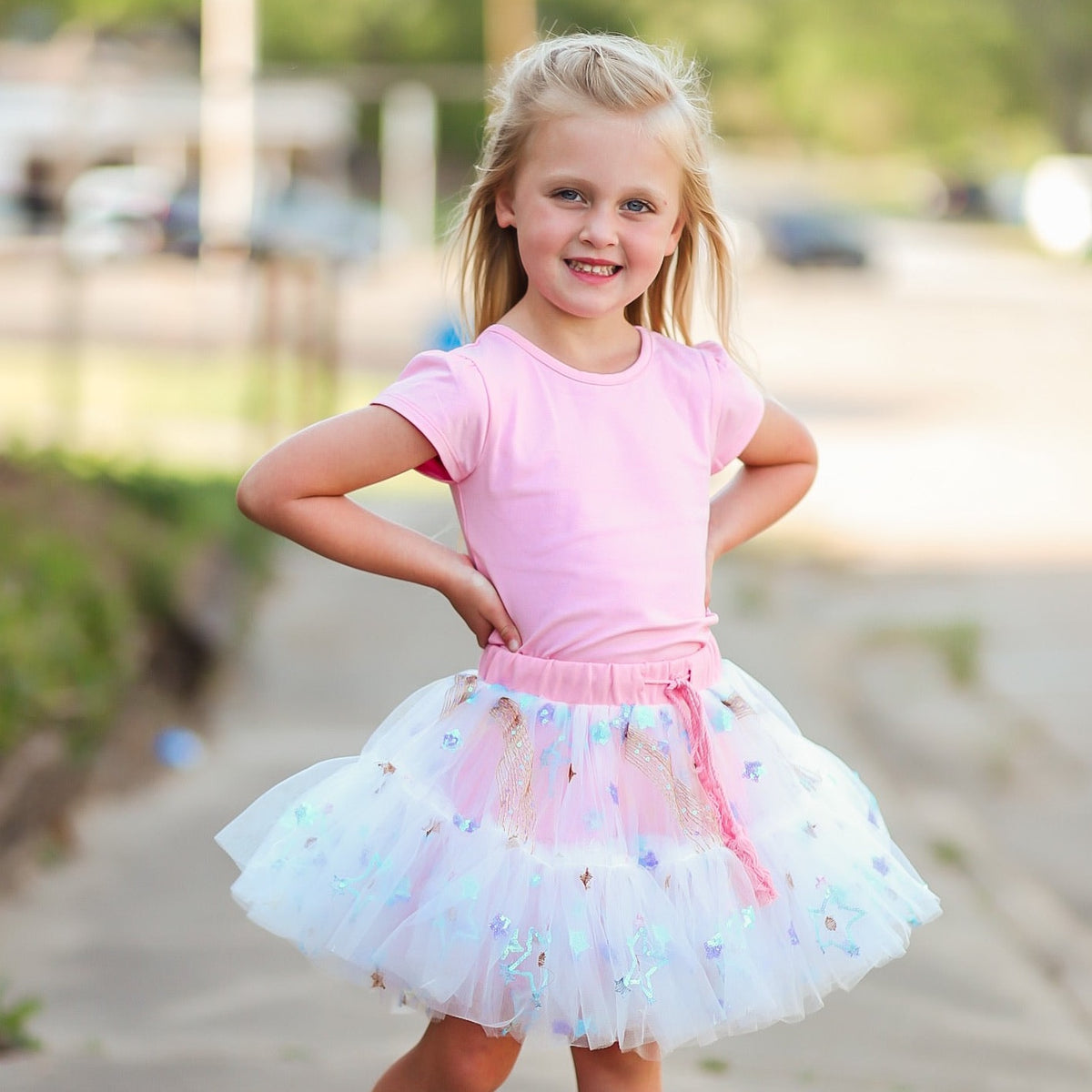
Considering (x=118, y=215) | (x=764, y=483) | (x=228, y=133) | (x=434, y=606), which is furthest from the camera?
(x=228, y=133)

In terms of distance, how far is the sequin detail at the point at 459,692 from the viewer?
2.42 meters

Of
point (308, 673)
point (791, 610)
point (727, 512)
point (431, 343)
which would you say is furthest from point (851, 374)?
point (727, 512)

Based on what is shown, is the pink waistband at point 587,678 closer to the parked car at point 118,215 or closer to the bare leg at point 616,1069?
the bare leg at point 616,1069

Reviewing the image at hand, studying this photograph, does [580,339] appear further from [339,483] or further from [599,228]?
[339,483]

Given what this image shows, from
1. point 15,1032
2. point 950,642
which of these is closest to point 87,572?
point 15,1032

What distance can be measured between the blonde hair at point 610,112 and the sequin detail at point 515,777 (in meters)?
0.61

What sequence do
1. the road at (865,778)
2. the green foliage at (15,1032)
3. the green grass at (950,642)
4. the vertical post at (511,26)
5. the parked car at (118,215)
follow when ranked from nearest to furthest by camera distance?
1. the green foliage at (15,1032)
2. the road at (865,778)
3. the green grass at (950,642)
4. the parked car at (118,215)
5. the vertical post at (511,26)

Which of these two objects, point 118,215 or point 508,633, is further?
point 118,215

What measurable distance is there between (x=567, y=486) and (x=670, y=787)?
1.36 feet

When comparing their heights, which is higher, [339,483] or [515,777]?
[339,483]

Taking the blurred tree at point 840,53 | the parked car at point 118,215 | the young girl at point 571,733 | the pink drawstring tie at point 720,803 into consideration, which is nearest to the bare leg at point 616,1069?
the young girl at point 571,733

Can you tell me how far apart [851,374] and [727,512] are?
1483 cm

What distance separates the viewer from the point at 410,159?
52656mm

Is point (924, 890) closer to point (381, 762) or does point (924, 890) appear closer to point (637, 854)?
point (637, 854)
